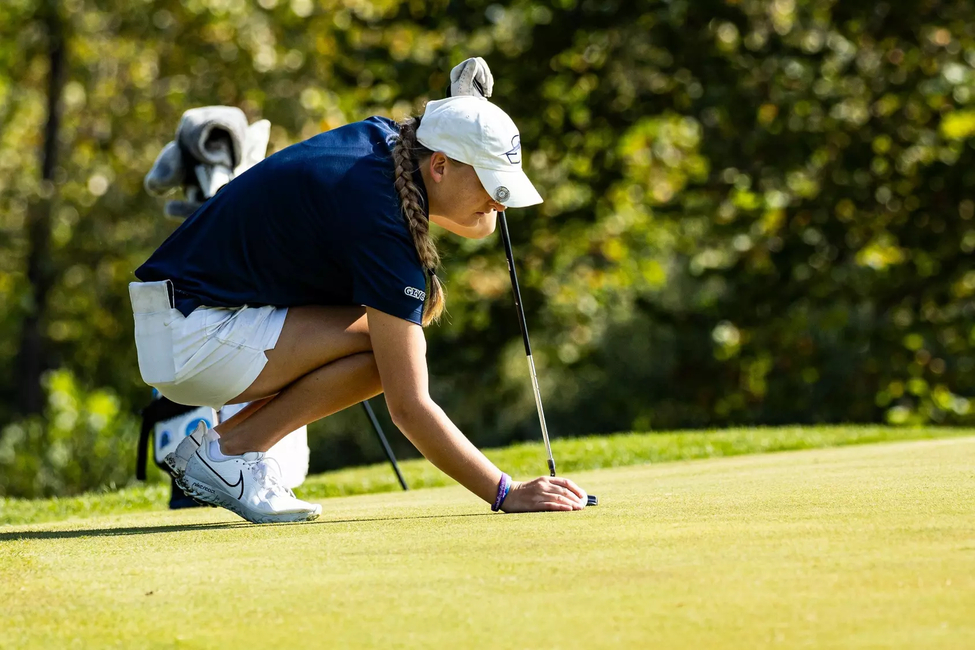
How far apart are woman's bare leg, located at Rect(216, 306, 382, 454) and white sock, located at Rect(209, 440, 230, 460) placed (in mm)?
17

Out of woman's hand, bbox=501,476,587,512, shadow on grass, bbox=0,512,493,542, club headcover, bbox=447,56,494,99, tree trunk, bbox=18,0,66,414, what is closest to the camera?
woman's hand, bbox=501,476,587,512

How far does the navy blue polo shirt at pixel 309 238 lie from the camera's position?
10.3 ft

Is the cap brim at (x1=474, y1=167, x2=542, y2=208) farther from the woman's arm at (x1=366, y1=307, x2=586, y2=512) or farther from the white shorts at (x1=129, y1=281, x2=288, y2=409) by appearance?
the white shorts at (x1=129, y1=281, x2=288, y2=409)

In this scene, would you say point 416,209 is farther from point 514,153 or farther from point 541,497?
point 541,497

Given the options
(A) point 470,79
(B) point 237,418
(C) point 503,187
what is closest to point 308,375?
(B) point 237,418

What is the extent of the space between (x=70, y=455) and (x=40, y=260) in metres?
5.46

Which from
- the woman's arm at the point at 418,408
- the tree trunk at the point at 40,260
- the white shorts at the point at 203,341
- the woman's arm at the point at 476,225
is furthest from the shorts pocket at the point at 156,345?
the tree trunk at the point at 40,260

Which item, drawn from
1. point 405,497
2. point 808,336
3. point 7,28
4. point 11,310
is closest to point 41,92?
point 7,28

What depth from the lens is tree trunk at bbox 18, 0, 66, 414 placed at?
14.4 m

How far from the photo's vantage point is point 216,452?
3486mm

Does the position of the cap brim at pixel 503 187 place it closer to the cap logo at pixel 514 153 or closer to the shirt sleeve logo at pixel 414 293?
the cap logo at pixel 514 153

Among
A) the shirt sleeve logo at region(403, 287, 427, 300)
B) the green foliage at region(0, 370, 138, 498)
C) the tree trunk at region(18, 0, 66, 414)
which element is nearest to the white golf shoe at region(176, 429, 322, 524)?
the shirt sleeve logo at region(403, 287, 427, 300)

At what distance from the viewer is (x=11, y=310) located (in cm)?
1471

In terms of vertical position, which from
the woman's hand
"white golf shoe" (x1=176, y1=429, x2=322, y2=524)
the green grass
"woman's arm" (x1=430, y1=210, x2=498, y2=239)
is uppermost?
"woman's arm" (x1=430, y1=210, x2=498, y2=239)
